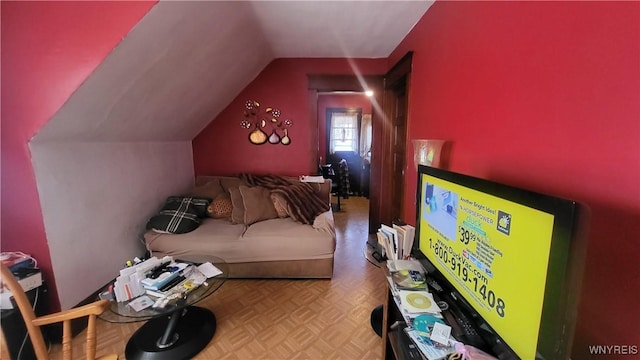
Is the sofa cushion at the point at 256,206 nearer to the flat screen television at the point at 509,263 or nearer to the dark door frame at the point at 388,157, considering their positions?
the dark door frame at the point at 388,157

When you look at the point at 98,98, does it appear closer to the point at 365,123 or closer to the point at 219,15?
the point at 219,15

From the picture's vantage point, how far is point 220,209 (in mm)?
2764

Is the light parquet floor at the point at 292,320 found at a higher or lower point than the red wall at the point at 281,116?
lower

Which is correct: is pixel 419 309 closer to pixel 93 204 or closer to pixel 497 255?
pixel 497 255

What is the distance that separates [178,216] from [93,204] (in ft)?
2.19

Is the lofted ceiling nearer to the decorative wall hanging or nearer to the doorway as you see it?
the doorway

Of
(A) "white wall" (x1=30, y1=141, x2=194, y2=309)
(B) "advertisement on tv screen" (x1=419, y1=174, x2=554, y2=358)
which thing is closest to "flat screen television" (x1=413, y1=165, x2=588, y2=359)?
(B) "advertisement on tv screen" (x1=419, y1=174, x2=554, y2=358)

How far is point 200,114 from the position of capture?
2947 mm

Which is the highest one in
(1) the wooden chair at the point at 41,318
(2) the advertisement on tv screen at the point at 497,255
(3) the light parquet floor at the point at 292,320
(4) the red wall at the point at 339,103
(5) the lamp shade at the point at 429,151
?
(4) the red wall at the point at 339,103

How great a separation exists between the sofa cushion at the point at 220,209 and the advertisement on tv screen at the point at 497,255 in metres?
2.24

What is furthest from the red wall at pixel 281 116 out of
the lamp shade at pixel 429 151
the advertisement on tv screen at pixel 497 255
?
Result: the advertisement on tv screen at pixel 497 255

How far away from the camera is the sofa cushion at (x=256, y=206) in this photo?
265 cm

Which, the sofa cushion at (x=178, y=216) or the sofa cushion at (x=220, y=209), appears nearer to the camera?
the sofa cushion at (x=178, y=216)

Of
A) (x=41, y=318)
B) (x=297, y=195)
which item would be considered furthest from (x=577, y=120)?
(x=297, y=195)
